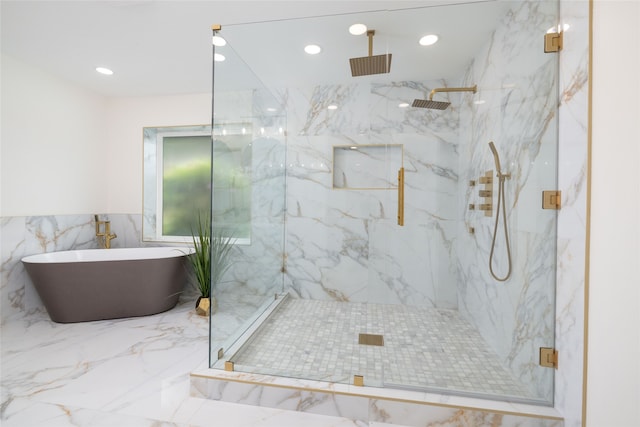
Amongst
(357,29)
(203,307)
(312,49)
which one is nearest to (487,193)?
(357,29)

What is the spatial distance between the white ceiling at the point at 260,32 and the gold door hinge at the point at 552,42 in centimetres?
38

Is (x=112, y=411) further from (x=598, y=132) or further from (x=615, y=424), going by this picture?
(x=598, y=132)

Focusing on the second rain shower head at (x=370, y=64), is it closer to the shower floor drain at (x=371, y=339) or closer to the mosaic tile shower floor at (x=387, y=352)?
the mosaic tile shower floor at (x=387, y=352)

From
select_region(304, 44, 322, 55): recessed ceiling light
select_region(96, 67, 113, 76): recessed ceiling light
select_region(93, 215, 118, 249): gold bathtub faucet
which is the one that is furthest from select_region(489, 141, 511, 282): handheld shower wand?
select_region(93, 215, 118, 249): gold bathtub faucet

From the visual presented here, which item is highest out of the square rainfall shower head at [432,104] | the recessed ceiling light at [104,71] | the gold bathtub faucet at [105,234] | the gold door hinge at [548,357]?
the recessed ceiling light at [104,71]

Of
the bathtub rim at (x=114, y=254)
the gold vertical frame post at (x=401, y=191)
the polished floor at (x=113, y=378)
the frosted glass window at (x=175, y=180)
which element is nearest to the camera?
the polished floor at (x=113, y=378)

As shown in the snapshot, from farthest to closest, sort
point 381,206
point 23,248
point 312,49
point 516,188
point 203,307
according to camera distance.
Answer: point 203,307 → point 23,248 → point 312,49 → point 381,206 → point 516,188

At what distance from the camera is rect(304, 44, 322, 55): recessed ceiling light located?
2.22 metres

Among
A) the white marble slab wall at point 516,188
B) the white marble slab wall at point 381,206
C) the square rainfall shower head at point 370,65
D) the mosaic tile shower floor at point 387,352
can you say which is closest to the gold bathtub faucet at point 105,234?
the mosaic tile shower floor at point 387,352

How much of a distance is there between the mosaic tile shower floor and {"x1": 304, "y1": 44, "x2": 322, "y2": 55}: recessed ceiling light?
187 cm

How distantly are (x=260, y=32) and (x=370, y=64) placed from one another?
0.82 meters

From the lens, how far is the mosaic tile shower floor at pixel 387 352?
1.73 metres

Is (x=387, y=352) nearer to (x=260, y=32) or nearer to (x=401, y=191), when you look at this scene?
(x=401, y=191)

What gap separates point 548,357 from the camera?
5.37 ft
